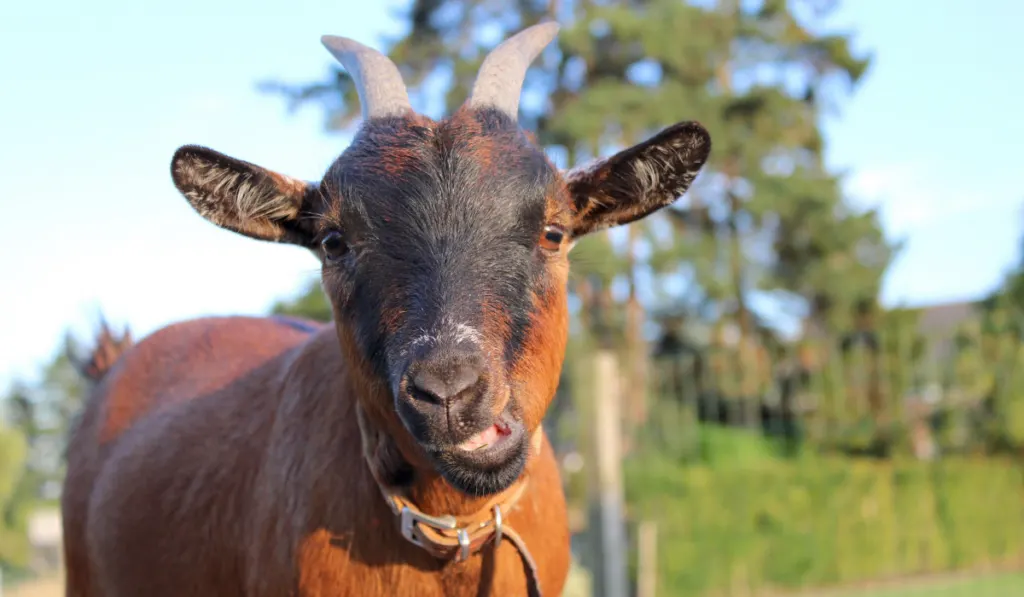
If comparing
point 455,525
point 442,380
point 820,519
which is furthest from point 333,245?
point 820,519

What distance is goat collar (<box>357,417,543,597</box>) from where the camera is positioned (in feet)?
10.7

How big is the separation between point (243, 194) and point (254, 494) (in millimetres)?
1150

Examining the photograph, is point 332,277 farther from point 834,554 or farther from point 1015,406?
point 1015,406

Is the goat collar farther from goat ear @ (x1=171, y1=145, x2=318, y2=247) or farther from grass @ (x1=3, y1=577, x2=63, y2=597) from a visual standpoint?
grass @ (x1=3, y1=577, x2=63, y2=597)

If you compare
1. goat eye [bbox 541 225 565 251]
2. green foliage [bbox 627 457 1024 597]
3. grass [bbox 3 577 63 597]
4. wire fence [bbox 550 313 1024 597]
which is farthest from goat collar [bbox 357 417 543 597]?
green foliage [bbox 627 457 1024 597]

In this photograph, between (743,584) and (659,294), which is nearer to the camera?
(743,584)

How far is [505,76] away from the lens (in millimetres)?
3754

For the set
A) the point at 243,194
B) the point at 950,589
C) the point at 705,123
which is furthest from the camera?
the point at 705,123

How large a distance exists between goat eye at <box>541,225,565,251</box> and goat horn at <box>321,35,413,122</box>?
73cm

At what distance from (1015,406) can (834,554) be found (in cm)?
585

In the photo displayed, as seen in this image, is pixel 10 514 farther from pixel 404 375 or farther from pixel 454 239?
pixel 404 375

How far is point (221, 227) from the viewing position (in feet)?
11.8

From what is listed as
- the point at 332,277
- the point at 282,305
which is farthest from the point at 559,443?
the point at 332,277

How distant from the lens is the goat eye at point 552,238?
3365mm
